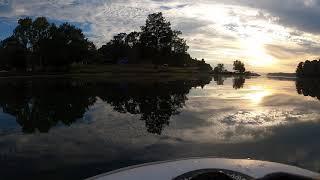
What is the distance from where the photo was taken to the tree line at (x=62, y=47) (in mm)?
81688

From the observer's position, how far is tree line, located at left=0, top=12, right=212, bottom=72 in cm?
8169

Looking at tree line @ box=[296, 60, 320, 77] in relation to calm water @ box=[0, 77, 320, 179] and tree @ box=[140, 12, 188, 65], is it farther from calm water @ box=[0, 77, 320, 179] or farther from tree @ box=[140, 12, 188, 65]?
calm water @ box=[0, 77, 320, 179]

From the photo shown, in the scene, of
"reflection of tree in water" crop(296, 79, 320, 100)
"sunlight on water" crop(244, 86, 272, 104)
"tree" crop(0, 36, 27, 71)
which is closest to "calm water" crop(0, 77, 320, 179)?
"sunlight on water" crop(244, 86, 272, 104)

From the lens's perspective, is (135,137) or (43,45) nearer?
(135,137)

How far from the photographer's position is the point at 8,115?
1880 cm

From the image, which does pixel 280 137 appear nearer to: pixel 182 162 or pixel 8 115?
pixel 182 162

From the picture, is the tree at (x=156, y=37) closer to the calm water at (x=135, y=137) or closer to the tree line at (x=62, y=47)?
the tree line at (x=62, y=47)

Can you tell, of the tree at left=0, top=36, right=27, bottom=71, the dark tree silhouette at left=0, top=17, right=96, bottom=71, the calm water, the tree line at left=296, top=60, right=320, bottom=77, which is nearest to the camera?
the calm water

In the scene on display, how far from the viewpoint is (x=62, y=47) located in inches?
3147

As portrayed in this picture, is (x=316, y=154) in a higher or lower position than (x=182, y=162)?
lower

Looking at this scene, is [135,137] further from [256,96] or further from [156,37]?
[156,37]

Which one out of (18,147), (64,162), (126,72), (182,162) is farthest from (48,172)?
(126,72)

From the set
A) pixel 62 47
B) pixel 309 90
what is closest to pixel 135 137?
pixel 309 90

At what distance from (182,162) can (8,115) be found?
14.3m
